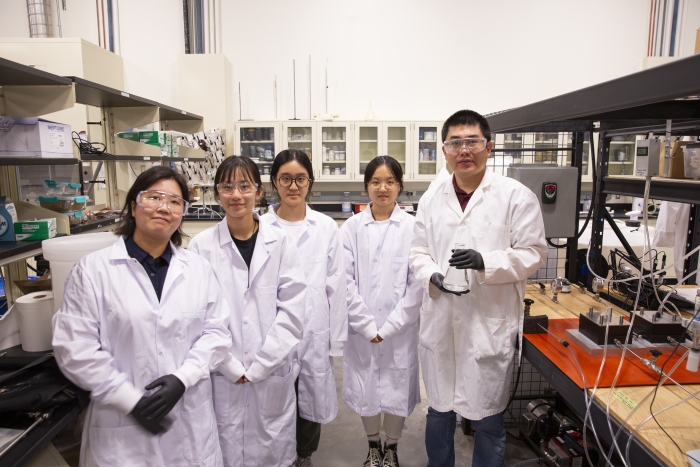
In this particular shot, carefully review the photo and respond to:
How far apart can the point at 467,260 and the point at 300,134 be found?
157 inches

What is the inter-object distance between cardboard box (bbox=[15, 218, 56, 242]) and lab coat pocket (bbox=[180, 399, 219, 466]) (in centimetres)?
112

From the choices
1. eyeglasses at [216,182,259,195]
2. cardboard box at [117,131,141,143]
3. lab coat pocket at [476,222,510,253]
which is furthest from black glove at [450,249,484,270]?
cardboard box at [117,131,141,143]

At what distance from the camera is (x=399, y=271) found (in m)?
1.93

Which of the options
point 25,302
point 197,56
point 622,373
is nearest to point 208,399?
point 25,302

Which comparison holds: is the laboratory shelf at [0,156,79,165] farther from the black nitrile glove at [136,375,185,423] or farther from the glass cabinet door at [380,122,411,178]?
the glass cabinet door at [380,122,411,178]

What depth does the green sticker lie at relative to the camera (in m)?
1.14

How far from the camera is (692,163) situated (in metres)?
1.60

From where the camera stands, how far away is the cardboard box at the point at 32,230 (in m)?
1.81

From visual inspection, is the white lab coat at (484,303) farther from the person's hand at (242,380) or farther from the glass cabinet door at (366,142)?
the glass cabinet door at (366,142)

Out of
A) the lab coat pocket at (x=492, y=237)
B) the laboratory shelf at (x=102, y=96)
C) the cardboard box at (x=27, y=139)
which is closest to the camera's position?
the lab coat pocket at (x=492, y=237)

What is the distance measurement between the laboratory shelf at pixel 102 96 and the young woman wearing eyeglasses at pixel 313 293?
3.87 feet

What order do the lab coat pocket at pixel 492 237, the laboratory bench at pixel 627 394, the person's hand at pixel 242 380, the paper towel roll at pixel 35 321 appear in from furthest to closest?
the lab coat pocket at pixel 492 237 → the person's hand at pixel 242 380 → the paper towel roll at pixel 35 321 → the laboratory bench at pixel 627 394

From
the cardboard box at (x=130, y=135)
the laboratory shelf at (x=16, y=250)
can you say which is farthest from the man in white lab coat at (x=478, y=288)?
the cardboard box at (x=130, y=135)

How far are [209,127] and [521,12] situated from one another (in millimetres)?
3964
